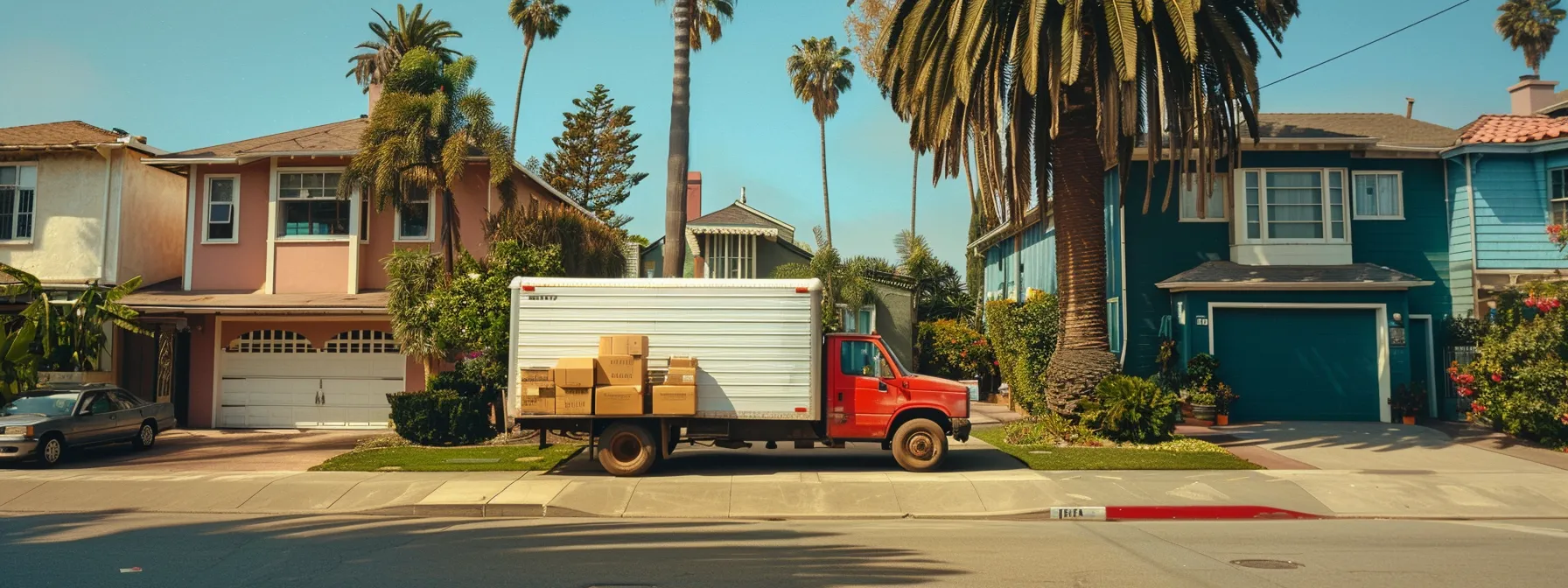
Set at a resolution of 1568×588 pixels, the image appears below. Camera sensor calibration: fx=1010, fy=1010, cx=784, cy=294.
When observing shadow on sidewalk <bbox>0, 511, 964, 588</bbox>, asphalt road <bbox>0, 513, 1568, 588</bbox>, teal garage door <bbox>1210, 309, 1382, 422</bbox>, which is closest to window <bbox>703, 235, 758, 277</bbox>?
teal garage door <bbox>1210, 309, 1382, 422</bbox>

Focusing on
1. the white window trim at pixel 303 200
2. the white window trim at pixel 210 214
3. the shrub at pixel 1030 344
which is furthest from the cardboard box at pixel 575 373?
the white window trim at pixel 210 214

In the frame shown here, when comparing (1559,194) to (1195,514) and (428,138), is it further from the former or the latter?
(428,138)

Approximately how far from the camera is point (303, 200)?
22.2 metres

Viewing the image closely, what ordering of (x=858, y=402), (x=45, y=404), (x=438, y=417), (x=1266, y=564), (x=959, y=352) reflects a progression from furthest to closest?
(x=959, y=352) → (x=438, y=417) → (x=45, y=404) → (x=858, y=402) → (x=1266, y=564)

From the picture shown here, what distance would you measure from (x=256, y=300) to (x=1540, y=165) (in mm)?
26506

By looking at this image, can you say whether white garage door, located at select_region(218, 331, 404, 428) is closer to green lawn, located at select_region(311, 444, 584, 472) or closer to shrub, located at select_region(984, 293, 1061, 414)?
green lawn, located at select_region(311, 444, 584, 472)

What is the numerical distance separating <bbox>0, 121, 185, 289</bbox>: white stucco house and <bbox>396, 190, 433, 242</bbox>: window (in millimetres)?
5712

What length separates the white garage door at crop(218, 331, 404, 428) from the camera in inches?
869

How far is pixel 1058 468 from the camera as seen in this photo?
47.8 feet

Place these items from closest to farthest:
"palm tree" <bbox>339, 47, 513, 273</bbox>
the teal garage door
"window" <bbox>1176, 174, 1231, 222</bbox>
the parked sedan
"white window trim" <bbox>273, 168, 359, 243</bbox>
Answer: the parked sedan → "palm tree" <bbox>339, 47, 513, 273</bbox> → the teal garage door → "window" <bbox>1176, 174, 1231, 222</bbox> → "white window trim" <bbox>273, 168, 359, 243</bbox>

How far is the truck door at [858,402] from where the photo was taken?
14.4m

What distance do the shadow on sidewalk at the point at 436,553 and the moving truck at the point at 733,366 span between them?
2786mm

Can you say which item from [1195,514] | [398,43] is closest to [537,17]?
[398,43]

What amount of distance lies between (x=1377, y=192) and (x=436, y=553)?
20.3m
